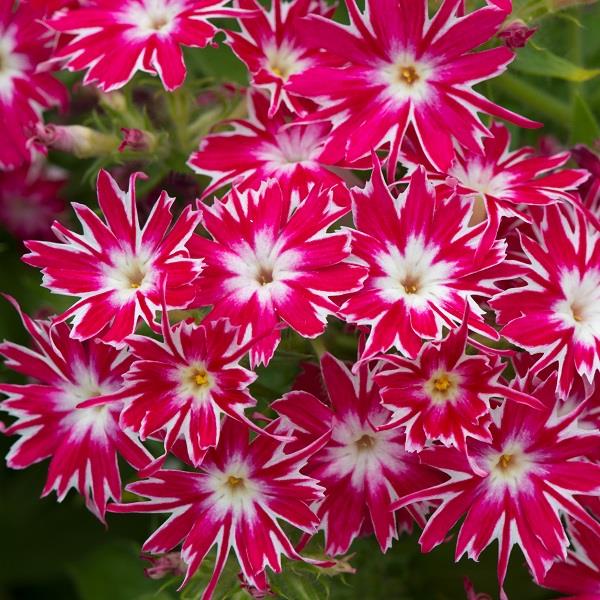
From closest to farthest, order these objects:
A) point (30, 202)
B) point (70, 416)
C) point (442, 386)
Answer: point (442, 386) < point (70, 416) < point (30, 202)

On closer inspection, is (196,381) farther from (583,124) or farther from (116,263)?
(583,124)

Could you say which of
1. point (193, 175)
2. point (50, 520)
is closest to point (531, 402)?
point (193, 175)

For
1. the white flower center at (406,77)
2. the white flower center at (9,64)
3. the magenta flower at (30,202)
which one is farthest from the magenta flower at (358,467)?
the magenta flower at (30,202)

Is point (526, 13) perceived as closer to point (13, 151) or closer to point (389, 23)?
point (389, 23)

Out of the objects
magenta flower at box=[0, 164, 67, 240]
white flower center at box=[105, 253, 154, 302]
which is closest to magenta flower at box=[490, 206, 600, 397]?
white flower center at box=[105, 253, 154, 302]

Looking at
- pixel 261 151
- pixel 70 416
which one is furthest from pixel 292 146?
pixel 70 416

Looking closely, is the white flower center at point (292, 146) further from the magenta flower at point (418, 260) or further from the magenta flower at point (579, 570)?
the magenta flower at point (579, 570)

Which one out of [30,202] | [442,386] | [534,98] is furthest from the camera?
[30,202]

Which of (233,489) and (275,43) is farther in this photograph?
(275,43)
